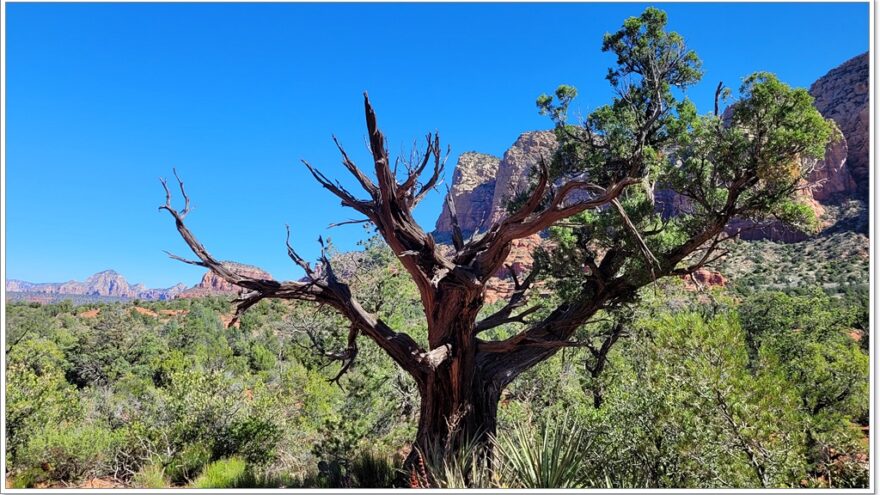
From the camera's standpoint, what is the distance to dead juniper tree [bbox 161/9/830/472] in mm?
6402

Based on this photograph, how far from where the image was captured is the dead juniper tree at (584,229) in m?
6.40

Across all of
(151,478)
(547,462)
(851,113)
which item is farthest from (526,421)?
(851,113)

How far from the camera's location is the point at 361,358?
15.3m

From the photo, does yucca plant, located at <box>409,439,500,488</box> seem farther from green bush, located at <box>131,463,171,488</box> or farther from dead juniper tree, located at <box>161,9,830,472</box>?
green bush, located at <box>131,463,171,488</box>

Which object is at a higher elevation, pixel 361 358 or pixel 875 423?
pixel 361 358

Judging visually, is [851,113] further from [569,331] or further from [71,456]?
[71,456]

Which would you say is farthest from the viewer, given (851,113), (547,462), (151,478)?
(851,113)

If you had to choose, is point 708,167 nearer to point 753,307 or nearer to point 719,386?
point 719,386

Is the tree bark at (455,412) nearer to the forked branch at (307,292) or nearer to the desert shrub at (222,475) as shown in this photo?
the forked branch at (307,292)

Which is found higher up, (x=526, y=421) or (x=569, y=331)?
(x=569, y=331)

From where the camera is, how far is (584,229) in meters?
7.90

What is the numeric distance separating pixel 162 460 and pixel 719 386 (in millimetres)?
9727

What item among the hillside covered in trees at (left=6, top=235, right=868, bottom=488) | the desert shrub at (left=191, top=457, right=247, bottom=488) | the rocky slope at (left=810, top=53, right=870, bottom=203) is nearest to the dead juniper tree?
the hillside covered in trees at (left=6, top=235, right=868, bottom=488)

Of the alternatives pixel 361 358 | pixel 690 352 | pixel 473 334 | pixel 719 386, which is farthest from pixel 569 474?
pixel 361 358
